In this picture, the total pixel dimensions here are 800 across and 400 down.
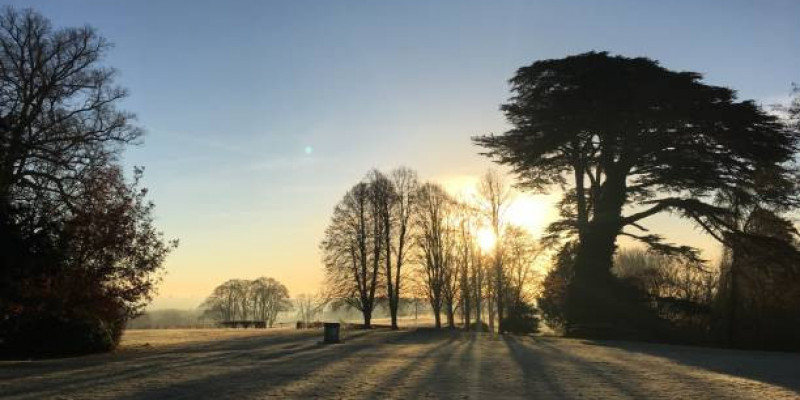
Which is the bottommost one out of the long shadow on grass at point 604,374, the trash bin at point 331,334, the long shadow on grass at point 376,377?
the long shadow on grass at point 604,374

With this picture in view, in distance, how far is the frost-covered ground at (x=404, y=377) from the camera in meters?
12.0

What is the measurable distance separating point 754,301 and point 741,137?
819 centimetres

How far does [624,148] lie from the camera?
33.7 metres

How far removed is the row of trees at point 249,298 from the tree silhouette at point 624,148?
75514 millimetres

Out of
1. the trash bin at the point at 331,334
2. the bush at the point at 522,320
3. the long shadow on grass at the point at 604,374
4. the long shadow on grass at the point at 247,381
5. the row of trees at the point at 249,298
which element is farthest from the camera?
the row of trees at the point at 249,298

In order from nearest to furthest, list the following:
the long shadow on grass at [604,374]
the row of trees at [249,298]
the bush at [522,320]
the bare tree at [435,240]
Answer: the long shadow on grass at [604,374], the bush at [522,320], the bare tree at [435,240], the row of trees at [249,298]

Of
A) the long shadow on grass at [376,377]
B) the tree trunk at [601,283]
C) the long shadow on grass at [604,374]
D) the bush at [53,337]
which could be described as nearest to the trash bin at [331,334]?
the long shadow on grass at [376,377]

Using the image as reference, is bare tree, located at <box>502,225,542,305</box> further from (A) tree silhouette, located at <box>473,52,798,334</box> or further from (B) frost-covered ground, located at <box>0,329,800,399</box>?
(B) frost-covered ground, located at <box>0,329,800,399</box>

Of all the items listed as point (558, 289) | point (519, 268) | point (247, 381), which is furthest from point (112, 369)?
point (519, 268)

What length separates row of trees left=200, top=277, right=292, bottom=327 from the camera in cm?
10456

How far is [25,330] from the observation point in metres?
21.8

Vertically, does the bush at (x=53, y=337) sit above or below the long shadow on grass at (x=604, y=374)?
above

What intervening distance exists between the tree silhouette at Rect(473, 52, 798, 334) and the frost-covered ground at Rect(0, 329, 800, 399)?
1297 cm

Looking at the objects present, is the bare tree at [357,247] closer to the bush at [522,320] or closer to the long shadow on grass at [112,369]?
the bush at [522,320]
